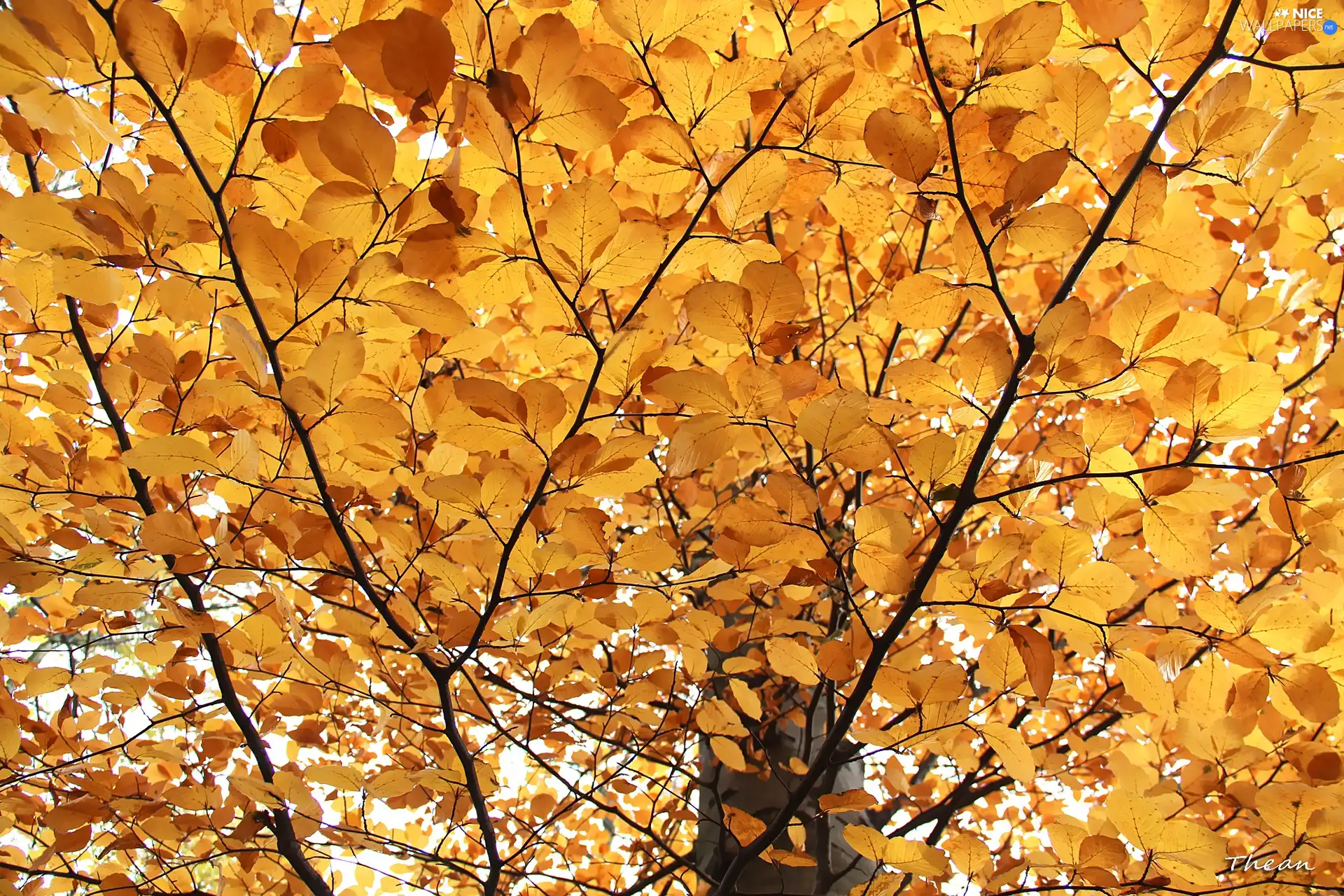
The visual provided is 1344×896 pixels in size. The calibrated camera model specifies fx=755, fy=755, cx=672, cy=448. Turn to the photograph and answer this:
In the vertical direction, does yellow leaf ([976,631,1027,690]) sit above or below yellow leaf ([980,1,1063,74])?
below

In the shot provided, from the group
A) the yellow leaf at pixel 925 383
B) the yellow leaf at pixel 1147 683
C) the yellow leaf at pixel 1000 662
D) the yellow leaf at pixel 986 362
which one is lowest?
the yellow leaf at pixel 1147 683

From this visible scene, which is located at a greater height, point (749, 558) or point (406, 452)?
point (406, 452)

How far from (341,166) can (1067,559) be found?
83cm

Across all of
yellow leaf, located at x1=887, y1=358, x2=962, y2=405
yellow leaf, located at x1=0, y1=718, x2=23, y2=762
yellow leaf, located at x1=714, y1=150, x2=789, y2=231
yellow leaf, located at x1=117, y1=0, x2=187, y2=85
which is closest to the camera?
yellow leaf, located at x1=117, y1=0, x2=187, y2=85

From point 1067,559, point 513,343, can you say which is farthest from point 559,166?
point 513,343

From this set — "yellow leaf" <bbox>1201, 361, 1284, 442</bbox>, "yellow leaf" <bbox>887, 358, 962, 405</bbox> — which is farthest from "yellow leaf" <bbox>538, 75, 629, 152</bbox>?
"yellow leaf" <bbox>1201, 361, 1284, 442</bbox>

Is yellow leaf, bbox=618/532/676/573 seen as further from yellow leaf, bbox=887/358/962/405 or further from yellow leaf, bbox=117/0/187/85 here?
yellow leaf, bbox=117/0/187/85

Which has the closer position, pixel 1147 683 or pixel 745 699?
pixel 1147 683

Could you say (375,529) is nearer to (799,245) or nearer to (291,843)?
(291,843)

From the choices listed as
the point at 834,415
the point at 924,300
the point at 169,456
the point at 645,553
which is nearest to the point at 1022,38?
the point at 924,300

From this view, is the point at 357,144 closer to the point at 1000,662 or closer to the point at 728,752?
the point at 1000,662

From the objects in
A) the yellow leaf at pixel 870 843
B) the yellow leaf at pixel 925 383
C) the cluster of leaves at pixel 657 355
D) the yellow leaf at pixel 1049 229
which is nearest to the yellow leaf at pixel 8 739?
the cluster of leaves at pixel 657 355

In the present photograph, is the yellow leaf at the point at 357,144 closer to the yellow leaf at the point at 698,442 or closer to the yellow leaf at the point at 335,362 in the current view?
the yellow leaf at the point at 335,362

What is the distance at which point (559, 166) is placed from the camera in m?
0.80
